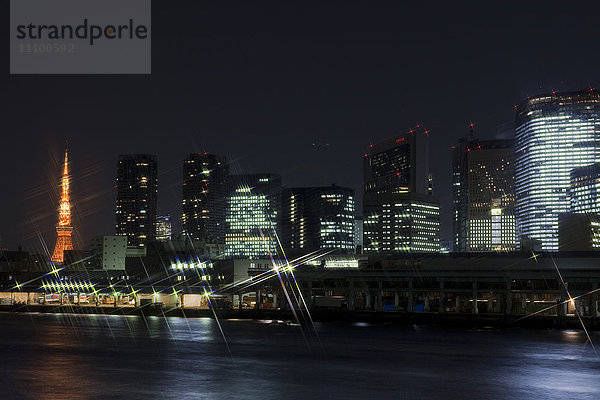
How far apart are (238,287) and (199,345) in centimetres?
5904

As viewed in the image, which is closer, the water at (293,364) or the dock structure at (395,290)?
the water at (293,364)

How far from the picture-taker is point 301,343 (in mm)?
70125

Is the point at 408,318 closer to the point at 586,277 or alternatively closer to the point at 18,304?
the point at 586,277

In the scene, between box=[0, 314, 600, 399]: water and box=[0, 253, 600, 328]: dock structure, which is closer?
box=[0, 314, 600, 399]: water

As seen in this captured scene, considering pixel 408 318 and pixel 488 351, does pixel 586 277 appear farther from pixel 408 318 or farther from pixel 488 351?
pixel 488 351

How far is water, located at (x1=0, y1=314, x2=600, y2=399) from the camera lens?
42.1 m

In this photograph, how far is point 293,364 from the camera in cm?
5416

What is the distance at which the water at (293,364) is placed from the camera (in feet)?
138

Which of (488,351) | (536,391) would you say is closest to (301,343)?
(488,351)

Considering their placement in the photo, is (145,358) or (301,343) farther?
(301,343)

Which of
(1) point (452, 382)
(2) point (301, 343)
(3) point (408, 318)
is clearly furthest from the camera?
(3) point (408, 318)

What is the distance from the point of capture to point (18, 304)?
14325cm

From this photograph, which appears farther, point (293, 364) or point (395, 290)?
point (395, 290)

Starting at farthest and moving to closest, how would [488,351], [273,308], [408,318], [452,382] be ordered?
[273,308] < [408,318] < [488,351] < [452,382]
